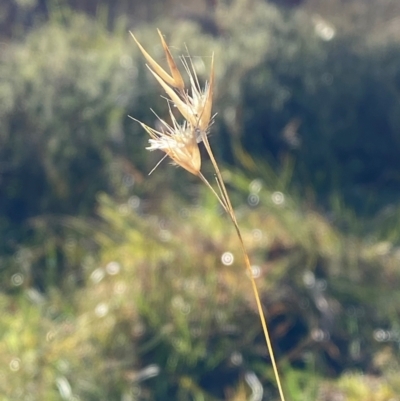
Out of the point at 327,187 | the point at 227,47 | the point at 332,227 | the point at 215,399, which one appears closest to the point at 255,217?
the point at 332,227

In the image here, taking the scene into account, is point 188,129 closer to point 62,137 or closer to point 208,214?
point 208,214

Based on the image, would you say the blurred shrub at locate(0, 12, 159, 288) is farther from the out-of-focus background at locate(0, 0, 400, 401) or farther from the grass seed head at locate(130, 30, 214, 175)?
the grass seed head at locate(130, 30, 214, 175)

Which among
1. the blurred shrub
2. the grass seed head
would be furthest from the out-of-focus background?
the grass seed head

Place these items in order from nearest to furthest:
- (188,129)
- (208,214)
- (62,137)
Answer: (188,129) < (208,214) < (62,137)

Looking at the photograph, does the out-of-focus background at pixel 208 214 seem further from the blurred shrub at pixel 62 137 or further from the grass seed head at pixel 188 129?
the grass seed head at pixel 188 129

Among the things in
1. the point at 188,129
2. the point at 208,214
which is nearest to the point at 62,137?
the point at 208,214

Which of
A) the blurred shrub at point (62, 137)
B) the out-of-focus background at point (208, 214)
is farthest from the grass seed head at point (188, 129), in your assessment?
the blurred shrub at point (62, 137)

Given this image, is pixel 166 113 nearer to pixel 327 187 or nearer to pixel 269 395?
pixel 327 187

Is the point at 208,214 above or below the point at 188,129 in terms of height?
below
